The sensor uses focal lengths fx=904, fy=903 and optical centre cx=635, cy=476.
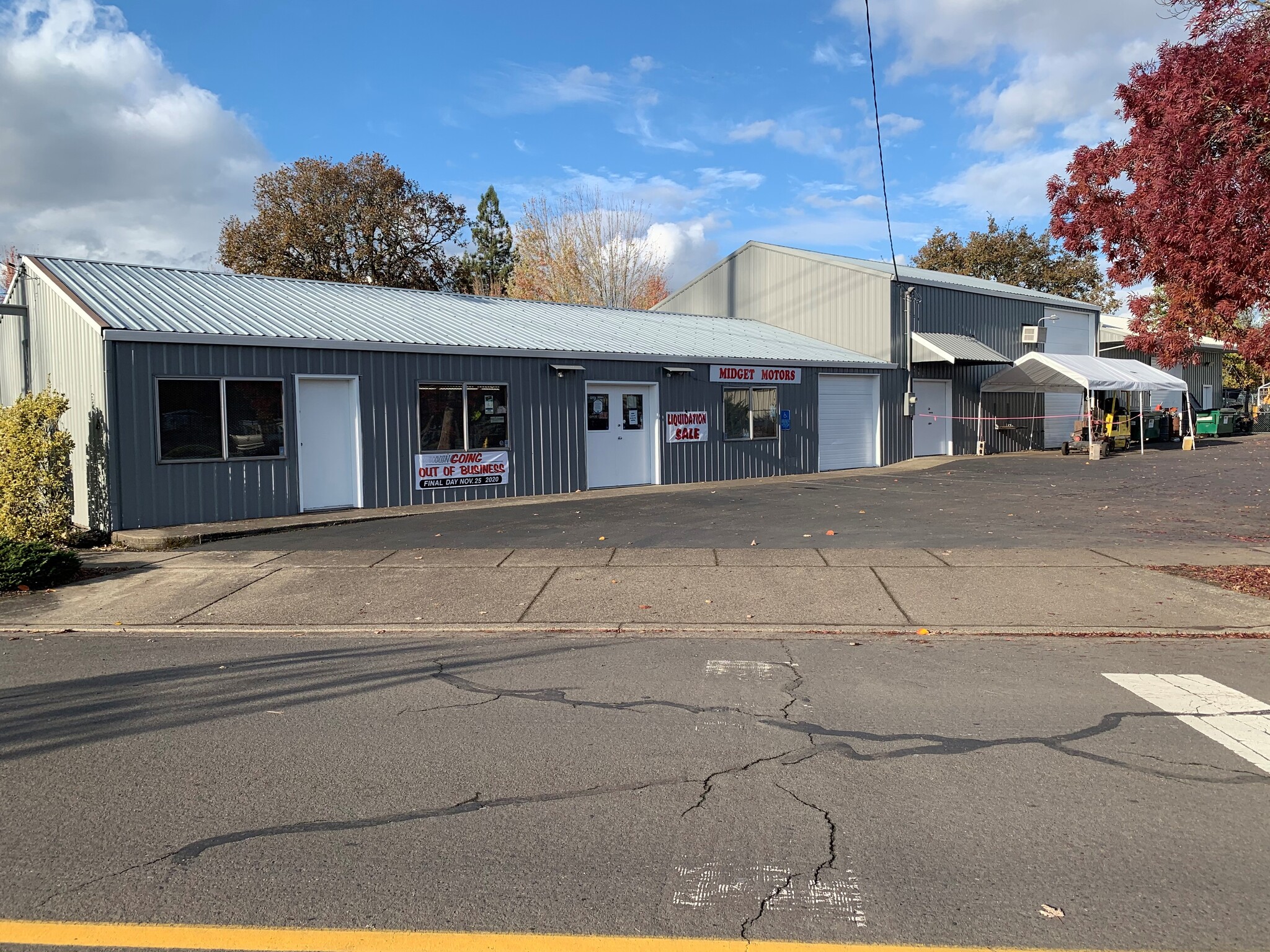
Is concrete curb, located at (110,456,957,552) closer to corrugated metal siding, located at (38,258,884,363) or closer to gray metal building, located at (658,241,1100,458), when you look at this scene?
corrugated metal siding, located at (38,258,884,363)

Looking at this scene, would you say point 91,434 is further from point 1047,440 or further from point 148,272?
point 1047,440


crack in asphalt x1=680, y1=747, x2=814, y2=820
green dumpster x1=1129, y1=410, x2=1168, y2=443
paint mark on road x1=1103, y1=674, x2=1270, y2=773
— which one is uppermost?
green dumpster x1=1129, y1=410, x2=1168, y2=443

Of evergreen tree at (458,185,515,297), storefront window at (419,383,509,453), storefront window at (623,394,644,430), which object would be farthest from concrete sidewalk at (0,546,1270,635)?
evergreen tree at (458,185,515,297)

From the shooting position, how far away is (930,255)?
5162cm

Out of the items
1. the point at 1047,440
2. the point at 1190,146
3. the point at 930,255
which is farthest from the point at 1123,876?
the point at 930,255

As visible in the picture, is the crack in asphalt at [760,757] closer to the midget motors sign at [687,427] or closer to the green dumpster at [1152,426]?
the midget motors sign at [687,427]

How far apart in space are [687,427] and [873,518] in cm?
674

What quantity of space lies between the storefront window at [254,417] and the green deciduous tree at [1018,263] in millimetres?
43417

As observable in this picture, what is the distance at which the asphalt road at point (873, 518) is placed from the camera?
11797 mm

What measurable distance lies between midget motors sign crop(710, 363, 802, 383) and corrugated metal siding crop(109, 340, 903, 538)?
0.29m

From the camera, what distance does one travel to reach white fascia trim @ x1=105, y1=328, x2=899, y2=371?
12844 millimetres

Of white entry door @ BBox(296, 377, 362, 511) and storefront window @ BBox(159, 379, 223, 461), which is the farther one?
white entry door @ BBox(296, 377, 362, 511)

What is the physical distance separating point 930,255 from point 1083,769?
51337 millimetres

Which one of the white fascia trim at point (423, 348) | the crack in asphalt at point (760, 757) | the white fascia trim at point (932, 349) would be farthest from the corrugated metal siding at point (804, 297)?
the crack in asphalt at point (760, 757)
